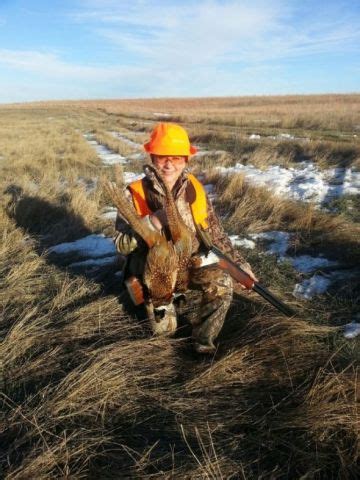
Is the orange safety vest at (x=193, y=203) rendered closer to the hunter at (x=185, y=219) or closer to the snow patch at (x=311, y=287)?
the hunter at (x=185, y=219)

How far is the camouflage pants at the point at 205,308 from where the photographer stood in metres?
2.81

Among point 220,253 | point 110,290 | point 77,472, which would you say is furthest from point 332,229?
point 77,472

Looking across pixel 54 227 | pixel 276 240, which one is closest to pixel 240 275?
pixel 276 240

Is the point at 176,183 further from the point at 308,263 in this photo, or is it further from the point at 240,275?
the point at 308,263

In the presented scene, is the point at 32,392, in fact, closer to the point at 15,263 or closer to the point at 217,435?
the point at 217,435

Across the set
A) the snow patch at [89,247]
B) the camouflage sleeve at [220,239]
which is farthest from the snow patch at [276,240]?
the snow patch at [89,247]

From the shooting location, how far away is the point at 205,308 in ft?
9.48

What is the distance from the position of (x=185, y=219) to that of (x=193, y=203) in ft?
0.49

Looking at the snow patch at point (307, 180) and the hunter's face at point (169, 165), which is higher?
the hunter's face at point (169, 165)

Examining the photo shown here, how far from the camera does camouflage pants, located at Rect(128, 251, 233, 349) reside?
2.81 metres

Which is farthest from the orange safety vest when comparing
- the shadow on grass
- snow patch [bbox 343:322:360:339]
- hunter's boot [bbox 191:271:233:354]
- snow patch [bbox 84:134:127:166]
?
snow patch [bbox 84:134:127:166]

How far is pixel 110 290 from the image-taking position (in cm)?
378

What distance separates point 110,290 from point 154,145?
4.80 feet

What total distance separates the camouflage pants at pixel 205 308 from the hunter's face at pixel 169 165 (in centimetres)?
60
